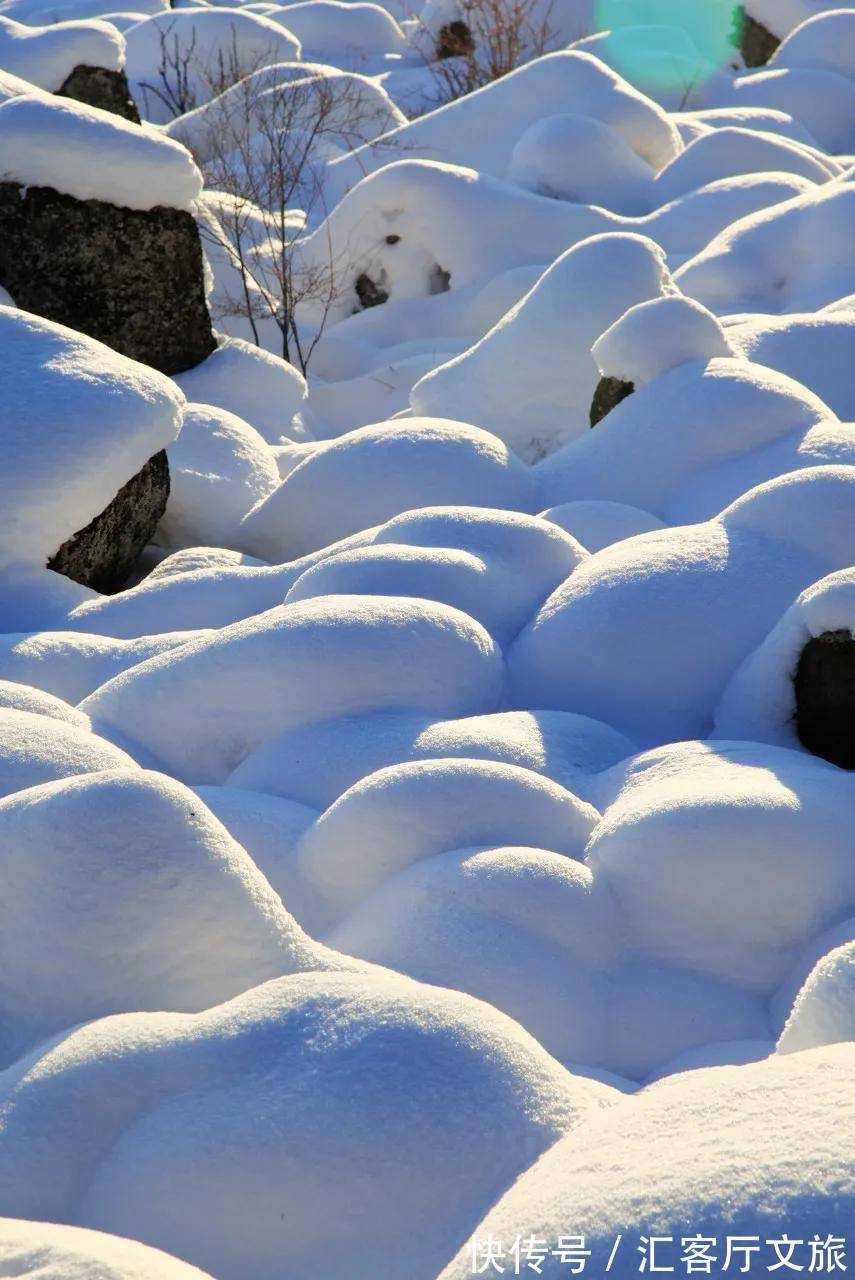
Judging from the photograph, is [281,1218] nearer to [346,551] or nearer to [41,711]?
[41,711]

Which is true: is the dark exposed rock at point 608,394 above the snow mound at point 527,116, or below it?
below

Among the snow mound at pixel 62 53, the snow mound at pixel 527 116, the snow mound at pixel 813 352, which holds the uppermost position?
the snow mound at pixel 62 53

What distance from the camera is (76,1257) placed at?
186 centimetres

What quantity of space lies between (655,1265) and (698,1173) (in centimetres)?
13

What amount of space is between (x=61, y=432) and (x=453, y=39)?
430 inches

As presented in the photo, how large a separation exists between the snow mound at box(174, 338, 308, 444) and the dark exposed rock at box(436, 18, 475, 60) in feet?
25.4

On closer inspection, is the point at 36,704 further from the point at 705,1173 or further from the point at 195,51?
the point at 195,51

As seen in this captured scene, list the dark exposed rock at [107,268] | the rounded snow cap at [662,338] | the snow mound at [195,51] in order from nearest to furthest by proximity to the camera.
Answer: the rounded snow cap at [662,338]
the dark exposed rock at [107,268]
the snow mound at [195,51]

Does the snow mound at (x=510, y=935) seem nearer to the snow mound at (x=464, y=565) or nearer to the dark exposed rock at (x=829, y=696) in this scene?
the dark exposed rock at (x=829, y=696)

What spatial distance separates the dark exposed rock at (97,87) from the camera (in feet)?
31.5

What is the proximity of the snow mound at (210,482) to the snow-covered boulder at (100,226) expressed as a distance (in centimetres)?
107

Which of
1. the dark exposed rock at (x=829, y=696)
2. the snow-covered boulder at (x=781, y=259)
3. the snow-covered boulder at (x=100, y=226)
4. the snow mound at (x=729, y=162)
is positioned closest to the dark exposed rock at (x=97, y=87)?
the snow-covered boulder at (x=100, y=226)

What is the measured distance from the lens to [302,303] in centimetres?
977

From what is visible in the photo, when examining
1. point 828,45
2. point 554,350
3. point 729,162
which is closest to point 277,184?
point 729,162
